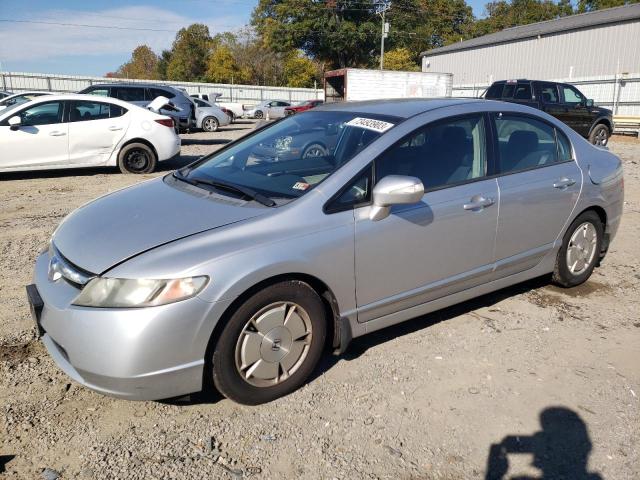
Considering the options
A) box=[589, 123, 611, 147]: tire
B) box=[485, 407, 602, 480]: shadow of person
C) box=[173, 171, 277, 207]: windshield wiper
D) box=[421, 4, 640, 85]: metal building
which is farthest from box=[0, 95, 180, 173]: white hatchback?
box=[421, 4, 640, 85]: metal building

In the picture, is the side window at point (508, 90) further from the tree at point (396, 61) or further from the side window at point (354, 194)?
the tree at point (396, 61)

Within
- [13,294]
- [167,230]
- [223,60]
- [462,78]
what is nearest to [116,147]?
[13,294]

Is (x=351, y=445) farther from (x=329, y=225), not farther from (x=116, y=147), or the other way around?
(x=116, y=147)

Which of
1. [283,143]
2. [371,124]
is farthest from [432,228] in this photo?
[283,143]

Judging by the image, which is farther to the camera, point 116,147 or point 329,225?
point 116,147

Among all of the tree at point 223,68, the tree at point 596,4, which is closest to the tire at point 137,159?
the tree at point 223,68

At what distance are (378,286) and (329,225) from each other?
0.51 metres

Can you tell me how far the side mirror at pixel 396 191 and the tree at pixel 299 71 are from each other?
5748 centimetres

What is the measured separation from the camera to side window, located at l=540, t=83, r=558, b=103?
51.3 ft

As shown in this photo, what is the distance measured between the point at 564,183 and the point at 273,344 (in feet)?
8.74

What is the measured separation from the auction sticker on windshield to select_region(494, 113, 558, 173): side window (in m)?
0.96

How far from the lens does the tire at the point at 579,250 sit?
4477 mm

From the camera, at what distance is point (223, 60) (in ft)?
193

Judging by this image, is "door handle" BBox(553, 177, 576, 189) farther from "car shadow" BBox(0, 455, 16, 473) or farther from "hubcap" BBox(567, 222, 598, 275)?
"car shadow" BBox(0, 455, 16, 473)
